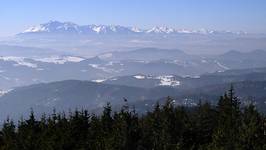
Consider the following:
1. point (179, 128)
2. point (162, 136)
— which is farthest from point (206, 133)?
point (162, 136)

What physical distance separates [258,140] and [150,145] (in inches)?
508

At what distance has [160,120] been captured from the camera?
76.4 metres

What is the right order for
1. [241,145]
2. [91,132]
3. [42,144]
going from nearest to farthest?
[241,145] → [42,144] → [91,132]

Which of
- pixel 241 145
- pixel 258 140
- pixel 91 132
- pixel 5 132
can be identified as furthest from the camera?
pixel 5 132

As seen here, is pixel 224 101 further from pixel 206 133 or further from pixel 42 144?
pixel 42 144

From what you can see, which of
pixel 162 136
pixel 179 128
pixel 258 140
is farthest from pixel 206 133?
pixel 258 140

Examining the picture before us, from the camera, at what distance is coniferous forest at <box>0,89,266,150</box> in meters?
55.0

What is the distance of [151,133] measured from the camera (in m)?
70.4

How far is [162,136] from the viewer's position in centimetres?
6444

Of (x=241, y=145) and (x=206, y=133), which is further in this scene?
(x=206, y=133)

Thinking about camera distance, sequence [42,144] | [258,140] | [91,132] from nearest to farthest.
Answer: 1. [258,140]
2. [42,144]
3. [91,132]

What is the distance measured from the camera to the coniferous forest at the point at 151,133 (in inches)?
2165

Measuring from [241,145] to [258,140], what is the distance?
5265 mm

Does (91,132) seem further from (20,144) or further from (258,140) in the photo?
(258,140)
